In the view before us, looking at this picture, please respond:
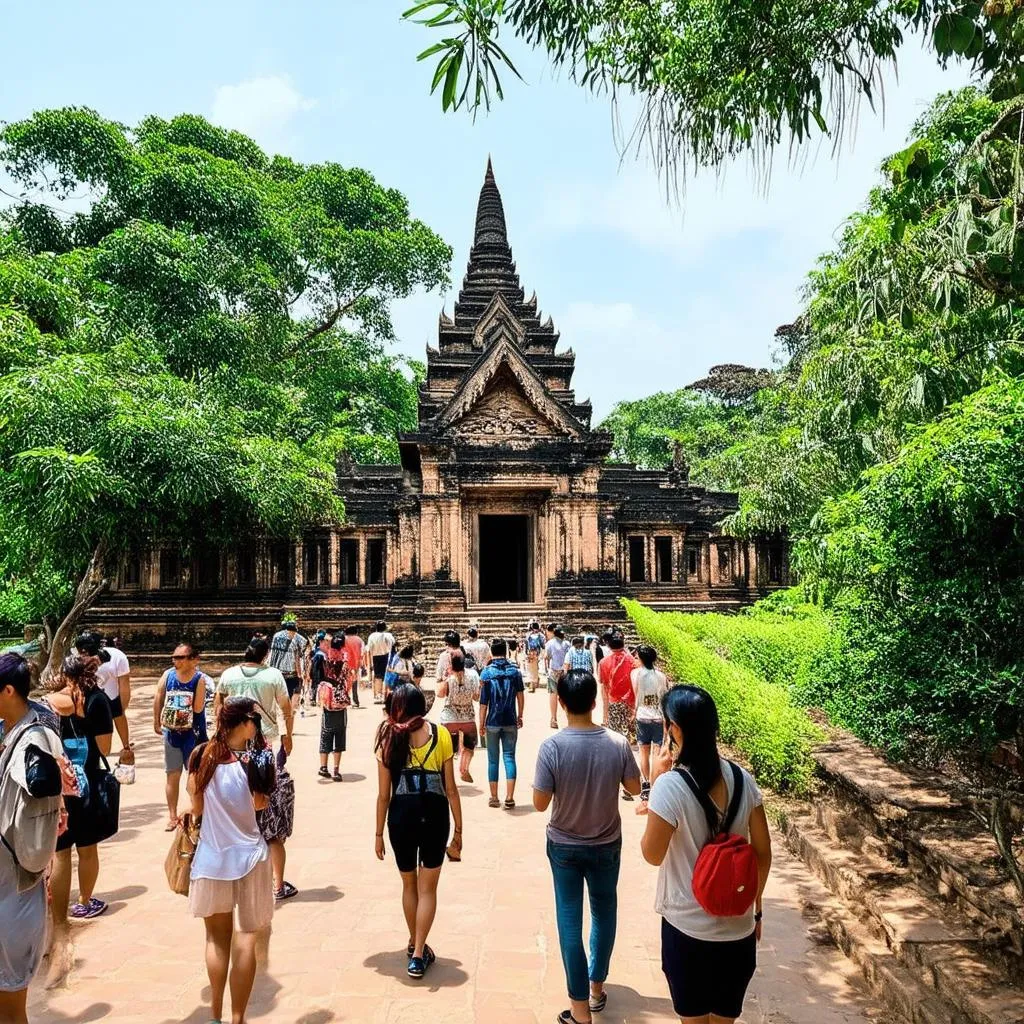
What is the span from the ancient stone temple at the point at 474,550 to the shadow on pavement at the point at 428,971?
15.1 m

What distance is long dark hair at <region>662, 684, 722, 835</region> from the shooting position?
2.86 meters

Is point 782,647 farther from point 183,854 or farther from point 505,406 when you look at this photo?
point 505,406

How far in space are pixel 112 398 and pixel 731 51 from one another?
1155 cm

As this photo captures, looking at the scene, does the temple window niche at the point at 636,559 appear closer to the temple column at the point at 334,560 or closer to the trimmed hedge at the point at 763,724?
the temple column at the point at 334,560

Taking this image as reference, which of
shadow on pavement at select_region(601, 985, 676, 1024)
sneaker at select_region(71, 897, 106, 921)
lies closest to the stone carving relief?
sneaker at select_region(71, 897, 106, 921)

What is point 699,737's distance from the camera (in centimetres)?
286

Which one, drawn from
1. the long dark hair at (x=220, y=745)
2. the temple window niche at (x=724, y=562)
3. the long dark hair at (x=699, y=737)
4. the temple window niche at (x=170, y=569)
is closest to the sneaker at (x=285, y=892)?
the long dark hair at (x=220, y=745)

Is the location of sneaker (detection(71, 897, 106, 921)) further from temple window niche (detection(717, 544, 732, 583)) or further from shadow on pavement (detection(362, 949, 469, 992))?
temple window niche (detection(717, 544, 732, 583))

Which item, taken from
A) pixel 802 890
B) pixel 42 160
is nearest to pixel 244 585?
pixel 42 160

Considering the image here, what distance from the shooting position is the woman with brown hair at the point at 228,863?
3584mm

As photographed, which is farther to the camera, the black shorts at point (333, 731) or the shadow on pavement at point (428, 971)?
the black shorts at point (333, 731)

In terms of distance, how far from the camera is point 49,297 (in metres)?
13.4

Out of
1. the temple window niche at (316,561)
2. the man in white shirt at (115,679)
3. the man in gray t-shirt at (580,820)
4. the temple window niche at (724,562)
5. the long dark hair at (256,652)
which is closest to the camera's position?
the man in gray t-shirt at (580,820)

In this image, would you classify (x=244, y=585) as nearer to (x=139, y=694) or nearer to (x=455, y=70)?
(x=139, y=694)
